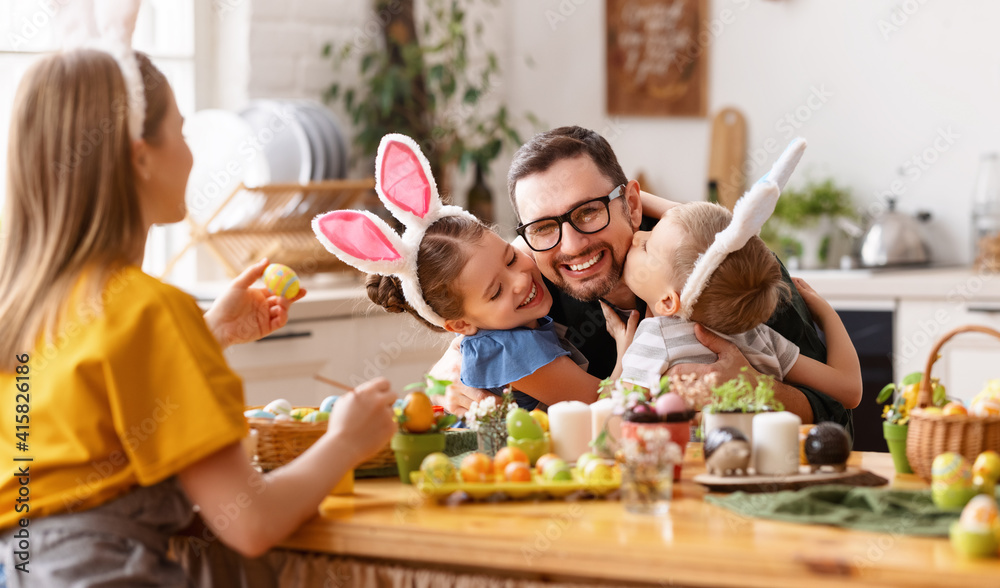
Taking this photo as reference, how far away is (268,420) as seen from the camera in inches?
61.1

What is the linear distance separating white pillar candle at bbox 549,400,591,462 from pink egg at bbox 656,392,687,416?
13cm

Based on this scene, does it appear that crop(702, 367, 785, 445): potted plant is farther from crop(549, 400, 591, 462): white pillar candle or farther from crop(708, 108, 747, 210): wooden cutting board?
crop(708, 108, 747, 210): wooden cutting board

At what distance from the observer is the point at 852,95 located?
Result: 4082 millimetres

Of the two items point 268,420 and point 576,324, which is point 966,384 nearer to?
point 576,324

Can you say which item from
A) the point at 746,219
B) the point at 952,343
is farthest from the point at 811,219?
the point at 746,219

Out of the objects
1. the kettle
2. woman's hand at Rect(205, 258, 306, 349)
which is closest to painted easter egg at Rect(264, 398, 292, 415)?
woman's hand at Rect(205, 258, 306, 349)

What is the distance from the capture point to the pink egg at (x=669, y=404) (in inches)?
59.2

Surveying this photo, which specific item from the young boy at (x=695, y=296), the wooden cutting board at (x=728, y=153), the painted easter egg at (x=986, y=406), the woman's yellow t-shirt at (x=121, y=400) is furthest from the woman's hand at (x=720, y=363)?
the wooden cutting board at (x=728, y=153)

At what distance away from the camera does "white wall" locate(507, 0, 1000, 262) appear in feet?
12.8

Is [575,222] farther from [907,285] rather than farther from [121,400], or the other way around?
[907,285]

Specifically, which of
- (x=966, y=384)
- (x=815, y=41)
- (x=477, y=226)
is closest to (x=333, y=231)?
(x=477, y=226)

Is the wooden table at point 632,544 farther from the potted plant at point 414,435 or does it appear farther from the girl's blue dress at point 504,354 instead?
the girl's blue dress at point 504,354

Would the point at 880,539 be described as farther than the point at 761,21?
No

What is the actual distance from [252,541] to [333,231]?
2.15ft
